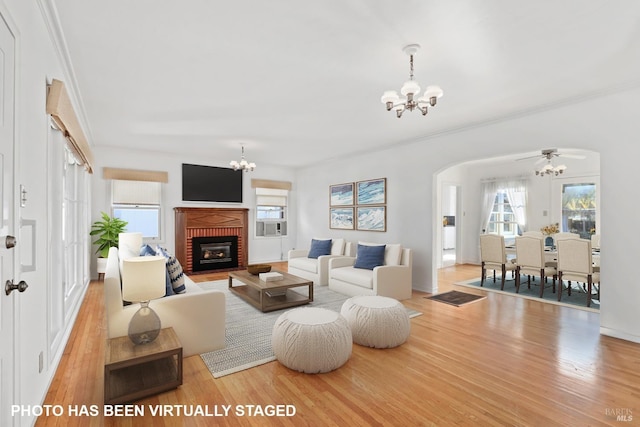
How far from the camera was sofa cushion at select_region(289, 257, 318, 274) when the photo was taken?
19.1 feet

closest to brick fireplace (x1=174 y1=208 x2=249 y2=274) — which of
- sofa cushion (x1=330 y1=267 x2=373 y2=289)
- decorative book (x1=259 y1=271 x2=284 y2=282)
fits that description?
decorative book (x1=259 y1=271 x2=284 y2=282)

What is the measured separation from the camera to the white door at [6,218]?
1.42 m

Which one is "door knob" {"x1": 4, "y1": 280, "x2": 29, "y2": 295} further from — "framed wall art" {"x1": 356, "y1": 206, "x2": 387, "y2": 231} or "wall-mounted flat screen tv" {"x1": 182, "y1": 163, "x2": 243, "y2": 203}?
"wall-mounted flat screen tv" {"x1": 182, "y1": 163, "x2": 243, "y2": 203}

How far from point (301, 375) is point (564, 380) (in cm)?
206

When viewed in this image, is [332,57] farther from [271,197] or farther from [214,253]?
[271,197]

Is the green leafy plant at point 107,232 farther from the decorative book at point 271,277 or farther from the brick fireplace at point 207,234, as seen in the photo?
the decorative book at point 271,277

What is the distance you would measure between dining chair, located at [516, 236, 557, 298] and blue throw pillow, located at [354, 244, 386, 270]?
230cm

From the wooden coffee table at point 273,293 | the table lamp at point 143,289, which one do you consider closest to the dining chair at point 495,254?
the wooden coffee table at point 273,293

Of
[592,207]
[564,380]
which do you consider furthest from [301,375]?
[592,207]

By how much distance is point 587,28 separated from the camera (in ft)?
7.51

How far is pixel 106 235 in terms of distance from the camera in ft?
19.0

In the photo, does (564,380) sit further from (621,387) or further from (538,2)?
(538,2)

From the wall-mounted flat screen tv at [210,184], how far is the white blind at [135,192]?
590mm

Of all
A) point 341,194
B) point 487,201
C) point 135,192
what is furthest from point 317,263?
point 487,201
